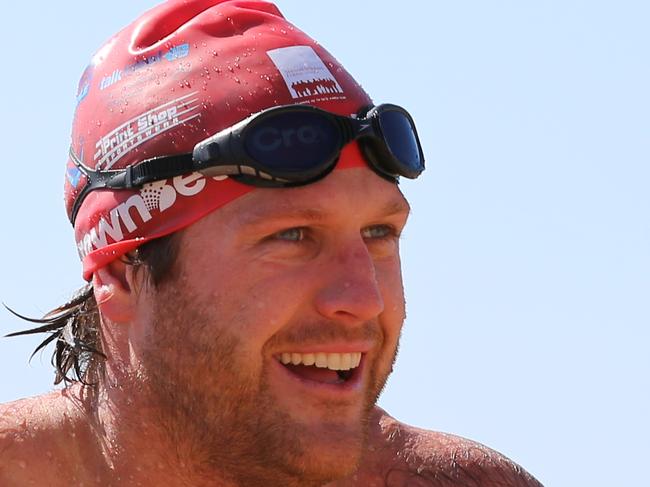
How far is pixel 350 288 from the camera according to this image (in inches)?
243

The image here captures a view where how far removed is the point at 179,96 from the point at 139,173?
35 centimetres

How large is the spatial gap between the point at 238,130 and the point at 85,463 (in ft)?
5.16

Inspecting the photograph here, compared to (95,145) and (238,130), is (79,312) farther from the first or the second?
(238,130)

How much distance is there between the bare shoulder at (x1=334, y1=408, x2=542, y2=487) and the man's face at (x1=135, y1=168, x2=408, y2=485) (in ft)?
2.77

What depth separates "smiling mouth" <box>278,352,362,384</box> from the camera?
6234 millimetres

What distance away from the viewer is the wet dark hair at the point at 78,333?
6984mm

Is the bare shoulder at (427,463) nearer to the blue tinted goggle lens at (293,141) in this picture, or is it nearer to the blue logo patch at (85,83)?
the blue tinted goggle lens at (293,141)

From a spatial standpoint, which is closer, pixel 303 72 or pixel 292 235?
pixel 292 235

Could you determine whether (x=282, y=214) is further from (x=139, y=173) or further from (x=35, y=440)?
(x=35, y=440)

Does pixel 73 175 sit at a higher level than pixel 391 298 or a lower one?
higher

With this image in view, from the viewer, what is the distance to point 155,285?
257 inches

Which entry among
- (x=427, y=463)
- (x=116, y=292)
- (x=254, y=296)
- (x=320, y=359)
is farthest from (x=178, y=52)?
(x=427, y=463)

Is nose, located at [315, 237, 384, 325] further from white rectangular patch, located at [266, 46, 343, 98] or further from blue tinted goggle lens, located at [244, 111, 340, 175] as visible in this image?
white rectangular patch, located at [266, 46, 343, 98]

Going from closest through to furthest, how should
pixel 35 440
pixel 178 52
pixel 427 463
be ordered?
pixel 178 52 → pixel 35 440 → pixel 427 463
